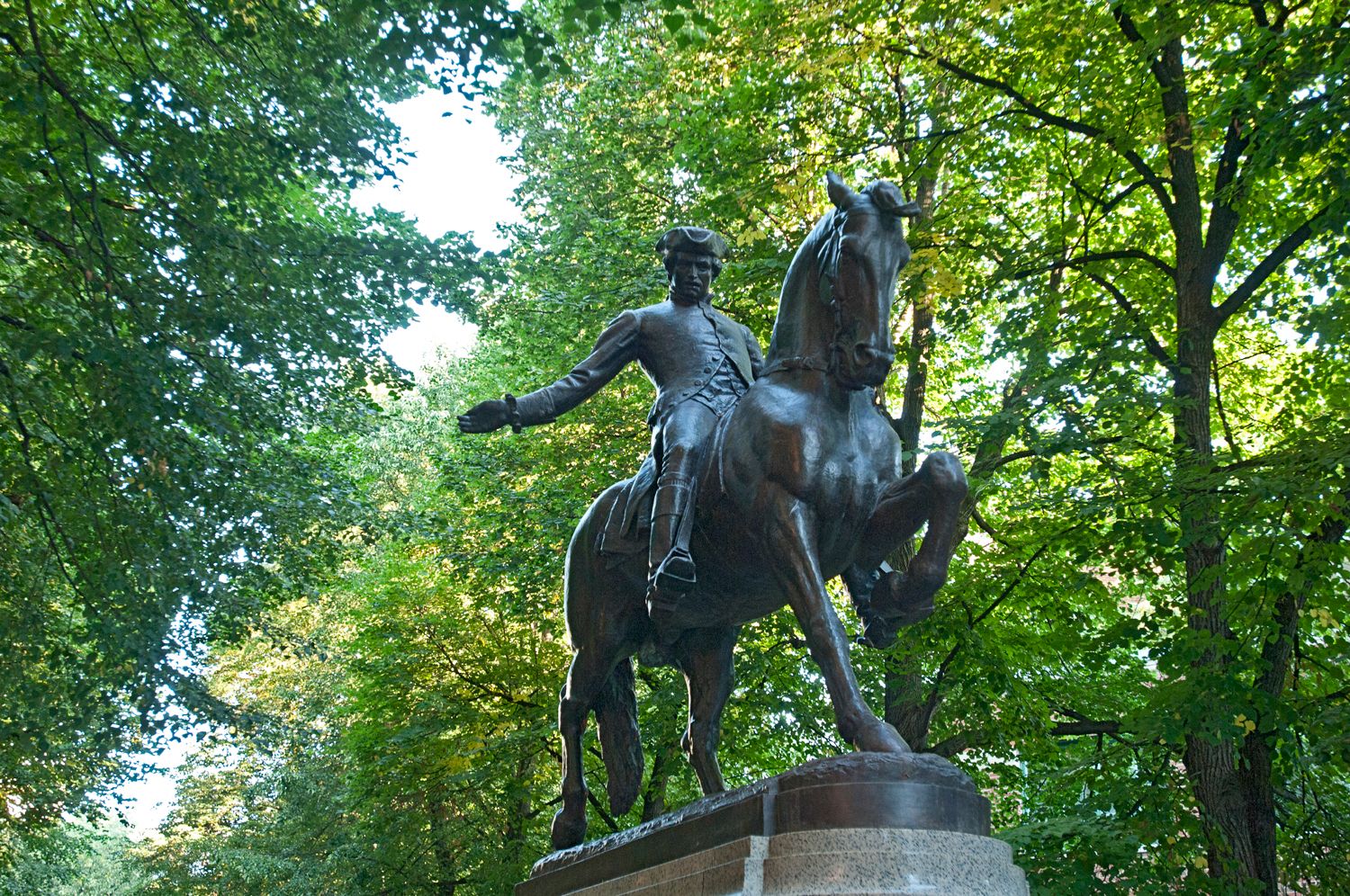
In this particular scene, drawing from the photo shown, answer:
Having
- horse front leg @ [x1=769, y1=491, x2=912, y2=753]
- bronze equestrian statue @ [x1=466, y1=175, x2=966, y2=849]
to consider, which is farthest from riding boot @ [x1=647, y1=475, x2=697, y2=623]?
horse front leg @ [x1=769, y1=491, x2=912, y2=753]

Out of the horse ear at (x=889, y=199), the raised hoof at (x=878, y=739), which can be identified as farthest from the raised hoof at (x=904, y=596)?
the horse ear at (x=889, y=199)

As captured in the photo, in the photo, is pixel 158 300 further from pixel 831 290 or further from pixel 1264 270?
pixel 1264 270

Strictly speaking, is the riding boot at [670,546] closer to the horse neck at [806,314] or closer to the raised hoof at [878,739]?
the horse neck at [806,314]

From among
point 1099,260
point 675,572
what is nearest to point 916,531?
point 675,572

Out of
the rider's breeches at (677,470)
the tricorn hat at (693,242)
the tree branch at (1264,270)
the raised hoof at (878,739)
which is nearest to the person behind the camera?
the raised hoof at (878,739)

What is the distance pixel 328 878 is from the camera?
17719 millimetres

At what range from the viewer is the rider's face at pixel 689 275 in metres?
6.86

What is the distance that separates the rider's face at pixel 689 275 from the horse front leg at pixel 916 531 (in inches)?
72.8

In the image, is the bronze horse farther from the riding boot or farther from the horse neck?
the riding boot

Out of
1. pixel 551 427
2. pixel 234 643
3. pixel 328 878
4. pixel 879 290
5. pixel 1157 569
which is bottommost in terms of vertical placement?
pixel 879 290

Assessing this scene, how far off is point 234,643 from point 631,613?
9.98 m

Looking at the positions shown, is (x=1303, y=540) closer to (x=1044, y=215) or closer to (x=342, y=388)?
(x=1044, y=215)

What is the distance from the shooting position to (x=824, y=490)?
547 cm

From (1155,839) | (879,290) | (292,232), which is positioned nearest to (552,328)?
(292,232)
